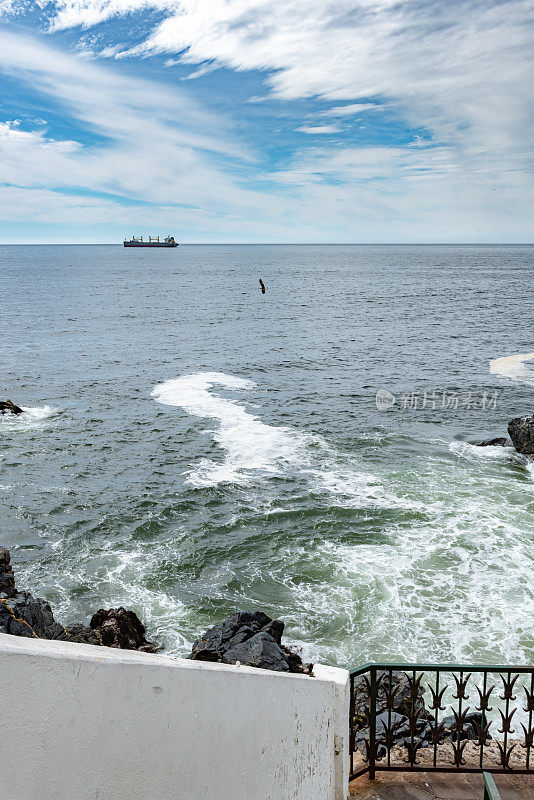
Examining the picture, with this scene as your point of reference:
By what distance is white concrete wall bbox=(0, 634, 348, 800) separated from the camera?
185 centimetres

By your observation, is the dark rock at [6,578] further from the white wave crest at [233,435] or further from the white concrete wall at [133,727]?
the white concrete wall at [133,727]

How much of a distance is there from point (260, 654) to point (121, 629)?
11.6 feet

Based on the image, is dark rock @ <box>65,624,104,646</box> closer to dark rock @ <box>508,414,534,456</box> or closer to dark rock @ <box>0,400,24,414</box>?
dark rock @ <box>508,414,534,456</box>

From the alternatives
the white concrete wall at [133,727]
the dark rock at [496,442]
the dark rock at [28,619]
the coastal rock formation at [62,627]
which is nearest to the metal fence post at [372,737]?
the white concrete wall at [133,727]

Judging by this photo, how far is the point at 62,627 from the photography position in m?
12.6

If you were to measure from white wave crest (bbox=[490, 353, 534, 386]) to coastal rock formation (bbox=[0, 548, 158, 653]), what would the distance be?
31.1 metres

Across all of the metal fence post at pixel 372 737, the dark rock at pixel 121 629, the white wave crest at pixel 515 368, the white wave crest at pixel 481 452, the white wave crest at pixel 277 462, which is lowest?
the dark rock at pixel 121 629

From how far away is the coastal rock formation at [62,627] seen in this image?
1155 cm

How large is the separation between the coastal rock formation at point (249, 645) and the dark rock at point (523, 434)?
605 inches

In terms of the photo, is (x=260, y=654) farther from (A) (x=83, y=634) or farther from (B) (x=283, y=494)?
(B) (x=283, y=494)

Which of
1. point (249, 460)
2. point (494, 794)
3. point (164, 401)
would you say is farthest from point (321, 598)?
point (164, 401)

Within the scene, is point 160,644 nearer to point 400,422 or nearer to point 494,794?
point 494,794

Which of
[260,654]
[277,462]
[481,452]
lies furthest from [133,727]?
[481,452]

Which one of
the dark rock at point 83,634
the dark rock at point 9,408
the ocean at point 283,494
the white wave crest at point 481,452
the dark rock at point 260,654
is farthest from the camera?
the dark rock at point 9,408
